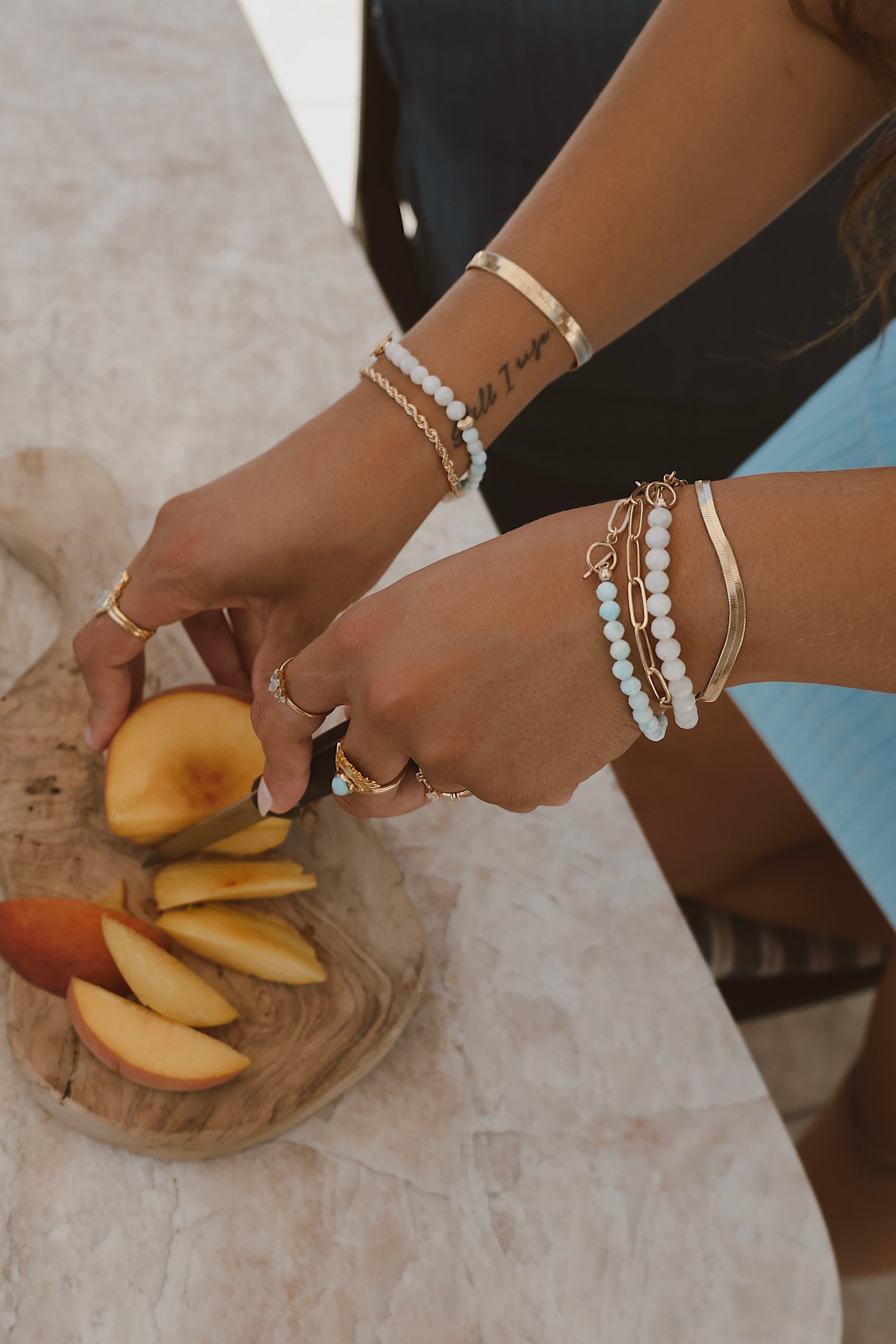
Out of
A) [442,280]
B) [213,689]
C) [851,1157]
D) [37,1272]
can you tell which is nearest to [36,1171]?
[37,1272]

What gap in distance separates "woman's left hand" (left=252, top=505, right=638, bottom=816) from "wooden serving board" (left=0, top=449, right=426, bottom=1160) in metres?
0.20

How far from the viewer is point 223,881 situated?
0.68 meters

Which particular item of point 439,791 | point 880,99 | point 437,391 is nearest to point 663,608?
point 439,791

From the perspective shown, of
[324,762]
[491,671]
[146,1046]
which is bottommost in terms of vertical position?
[146,1046]

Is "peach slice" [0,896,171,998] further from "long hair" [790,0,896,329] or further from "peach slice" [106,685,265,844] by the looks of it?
"long hair" [790,0,896,329]

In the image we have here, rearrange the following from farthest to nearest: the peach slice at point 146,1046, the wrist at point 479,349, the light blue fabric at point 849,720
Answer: the light blue fabric at point 849,720, the wrist at point 479,349, the peach slice at point 146,1046

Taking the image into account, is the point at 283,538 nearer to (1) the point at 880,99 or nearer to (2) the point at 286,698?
(2) the point at 286,698

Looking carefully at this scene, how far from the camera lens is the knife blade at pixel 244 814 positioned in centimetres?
61

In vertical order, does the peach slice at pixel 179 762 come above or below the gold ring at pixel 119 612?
below

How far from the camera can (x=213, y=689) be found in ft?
2.37

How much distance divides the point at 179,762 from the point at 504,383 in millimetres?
368

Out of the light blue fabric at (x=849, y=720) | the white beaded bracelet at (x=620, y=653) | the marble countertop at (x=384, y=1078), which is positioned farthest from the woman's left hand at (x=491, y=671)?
the light blue fabric at (x=849, y=720)

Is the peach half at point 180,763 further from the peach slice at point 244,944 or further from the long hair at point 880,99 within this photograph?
the long hair at point 880,99

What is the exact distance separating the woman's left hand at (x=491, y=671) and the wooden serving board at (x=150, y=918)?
20 centimetres
